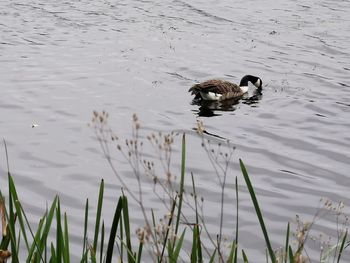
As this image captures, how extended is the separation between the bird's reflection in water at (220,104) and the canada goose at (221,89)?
0.11 m

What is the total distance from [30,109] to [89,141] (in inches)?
90.5

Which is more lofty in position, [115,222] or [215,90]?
[115,222]

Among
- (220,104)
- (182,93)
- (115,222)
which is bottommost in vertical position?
(220,104)

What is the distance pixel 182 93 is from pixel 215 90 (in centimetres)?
76

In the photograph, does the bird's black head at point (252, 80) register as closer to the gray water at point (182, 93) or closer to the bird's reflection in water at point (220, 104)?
the bird's reflection in water at point (220, 104)

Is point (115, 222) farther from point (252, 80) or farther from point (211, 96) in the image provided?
point (252, 80)

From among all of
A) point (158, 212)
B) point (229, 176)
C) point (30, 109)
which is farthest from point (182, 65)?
point (158, 212)

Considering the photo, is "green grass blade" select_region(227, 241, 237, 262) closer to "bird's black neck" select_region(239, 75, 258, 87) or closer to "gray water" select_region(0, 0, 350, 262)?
"gray water" select_region(0, 0, 350, 262)

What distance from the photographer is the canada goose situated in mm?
15258

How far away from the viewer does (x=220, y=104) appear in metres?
15.9

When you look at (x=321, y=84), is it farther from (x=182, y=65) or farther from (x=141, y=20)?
(x=141, y=20)

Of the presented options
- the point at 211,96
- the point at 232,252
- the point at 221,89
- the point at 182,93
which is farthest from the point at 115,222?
the point at 182,93

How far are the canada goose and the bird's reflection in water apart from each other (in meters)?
0.11

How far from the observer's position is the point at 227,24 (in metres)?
23.8
